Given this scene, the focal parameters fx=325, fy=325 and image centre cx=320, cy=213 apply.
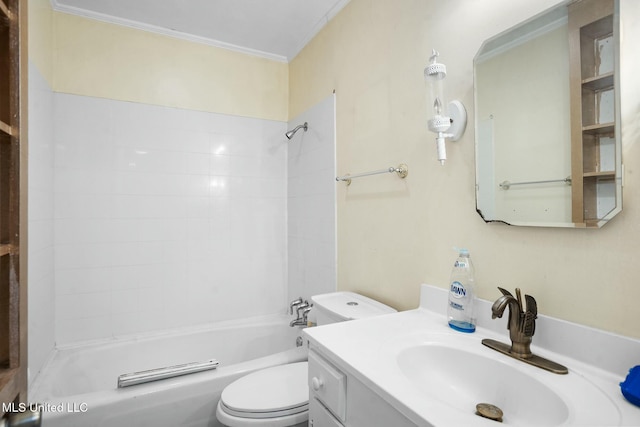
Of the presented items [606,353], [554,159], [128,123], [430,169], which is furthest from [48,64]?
[606,353]

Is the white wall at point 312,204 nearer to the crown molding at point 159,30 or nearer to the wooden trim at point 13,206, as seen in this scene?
the crown molding at point 159,30

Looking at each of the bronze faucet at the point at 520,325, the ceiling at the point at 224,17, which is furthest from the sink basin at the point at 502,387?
the ceiling at the point at 224,17

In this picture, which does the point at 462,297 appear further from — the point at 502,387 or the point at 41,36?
the point at 41,36

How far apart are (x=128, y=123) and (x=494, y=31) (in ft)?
6.90

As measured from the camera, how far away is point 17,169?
2.54 ft

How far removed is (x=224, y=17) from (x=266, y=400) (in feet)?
7.04

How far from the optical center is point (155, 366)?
2.05 m

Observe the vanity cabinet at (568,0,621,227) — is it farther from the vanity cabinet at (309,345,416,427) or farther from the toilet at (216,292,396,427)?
the toilet at (216,292,396,427)

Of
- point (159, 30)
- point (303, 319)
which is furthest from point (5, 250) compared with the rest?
point (159, 30)

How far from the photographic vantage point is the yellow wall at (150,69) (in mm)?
1937

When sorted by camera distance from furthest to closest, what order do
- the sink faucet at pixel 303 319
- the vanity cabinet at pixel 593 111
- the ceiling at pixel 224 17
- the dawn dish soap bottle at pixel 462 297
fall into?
the sink faucet at pixel 303 319 → the ceiling at pixel 224 17 → the dawn dish soap bottle at pixel 462 297 → the vanity cabinet at pixel 593 111

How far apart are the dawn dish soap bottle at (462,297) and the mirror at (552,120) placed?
0.17 m

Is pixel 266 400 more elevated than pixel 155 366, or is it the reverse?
pixel 266 400

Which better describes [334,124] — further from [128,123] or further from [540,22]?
[128,123]
